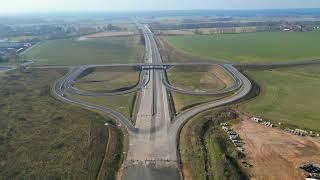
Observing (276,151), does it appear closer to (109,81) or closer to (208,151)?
(208,151)

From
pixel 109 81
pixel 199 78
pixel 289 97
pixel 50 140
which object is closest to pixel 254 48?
pixel 199 78

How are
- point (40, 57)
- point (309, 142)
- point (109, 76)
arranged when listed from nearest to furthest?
point (309, 142) < point (109, 76) < point (40, 57)

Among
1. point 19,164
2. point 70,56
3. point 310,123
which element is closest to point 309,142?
point 310,123

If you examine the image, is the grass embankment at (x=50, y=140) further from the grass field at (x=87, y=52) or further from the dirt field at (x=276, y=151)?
the grass field at (x=87, y=52)

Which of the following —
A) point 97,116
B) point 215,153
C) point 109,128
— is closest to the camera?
point 215,153

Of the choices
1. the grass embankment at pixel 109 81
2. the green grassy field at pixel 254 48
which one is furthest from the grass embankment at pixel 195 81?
the green grassy field at pixel 254 48

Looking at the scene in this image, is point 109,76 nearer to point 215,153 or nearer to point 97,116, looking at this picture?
point 97,116

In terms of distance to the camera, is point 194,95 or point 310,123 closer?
point 310,123
